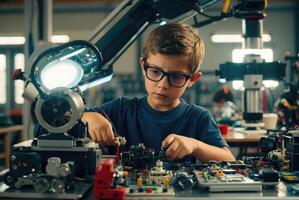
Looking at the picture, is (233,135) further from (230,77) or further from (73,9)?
(73,9)

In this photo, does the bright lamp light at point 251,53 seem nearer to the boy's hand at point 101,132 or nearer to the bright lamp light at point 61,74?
the boy's hand at point 101,132

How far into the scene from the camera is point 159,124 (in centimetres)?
148

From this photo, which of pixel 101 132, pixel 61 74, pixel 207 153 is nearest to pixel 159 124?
pixel 207 153

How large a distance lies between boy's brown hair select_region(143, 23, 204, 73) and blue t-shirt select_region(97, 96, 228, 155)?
0.72 ft

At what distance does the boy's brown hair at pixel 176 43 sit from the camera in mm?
1267

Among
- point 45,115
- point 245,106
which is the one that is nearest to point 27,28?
point 245,106

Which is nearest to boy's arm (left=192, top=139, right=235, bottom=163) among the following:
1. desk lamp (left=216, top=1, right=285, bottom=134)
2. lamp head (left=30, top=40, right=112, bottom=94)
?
lamp head (left=30, top=40, right=112, bottom=94)

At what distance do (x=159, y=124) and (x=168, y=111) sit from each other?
0.06 m

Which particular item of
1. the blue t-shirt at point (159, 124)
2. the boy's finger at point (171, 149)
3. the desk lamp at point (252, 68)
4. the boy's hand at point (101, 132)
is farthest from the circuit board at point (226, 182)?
the desk lamp at point (252, 68)

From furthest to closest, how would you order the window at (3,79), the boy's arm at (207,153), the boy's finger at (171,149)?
the window at (3,79), the boy's arm at (207,153), the boy's finger at (171,149)

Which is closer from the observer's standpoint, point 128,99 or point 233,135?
point 128,99

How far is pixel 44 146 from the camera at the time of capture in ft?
2.80

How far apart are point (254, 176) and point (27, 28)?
206cm

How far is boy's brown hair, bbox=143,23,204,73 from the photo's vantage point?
1267mm
